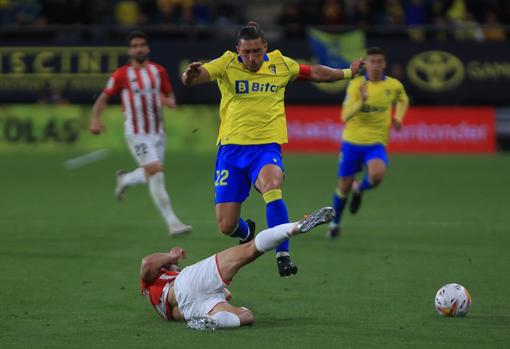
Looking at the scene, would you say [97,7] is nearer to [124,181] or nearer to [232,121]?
[124,181]

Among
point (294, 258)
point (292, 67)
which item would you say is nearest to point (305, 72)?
point (292, 67)

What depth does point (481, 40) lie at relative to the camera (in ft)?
75.1

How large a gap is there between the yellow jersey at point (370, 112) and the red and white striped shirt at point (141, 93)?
Answer: 2290 mm

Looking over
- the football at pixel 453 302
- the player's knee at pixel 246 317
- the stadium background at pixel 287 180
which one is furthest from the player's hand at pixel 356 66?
the player's knee at pixel 246 317

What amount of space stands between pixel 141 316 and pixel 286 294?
145 centimetres

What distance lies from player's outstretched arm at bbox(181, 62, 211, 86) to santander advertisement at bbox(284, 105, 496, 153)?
13.9 m

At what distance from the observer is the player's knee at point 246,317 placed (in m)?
7.74

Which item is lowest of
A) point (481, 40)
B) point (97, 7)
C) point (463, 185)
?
point (463, 185)

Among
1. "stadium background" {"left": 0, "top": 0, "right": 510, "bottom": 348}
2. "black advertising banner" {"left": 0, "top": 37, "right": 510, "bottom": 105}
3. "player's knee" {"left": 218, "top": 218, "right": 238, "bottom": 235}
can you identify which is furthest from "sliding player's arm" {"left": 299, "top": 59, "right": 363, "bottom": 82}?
"black advertising banner" {"left": 0, "top": 37, "right": 510, "bottom": 105}

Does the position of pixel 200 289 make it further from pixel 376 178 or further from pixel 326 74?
pixel 376 178

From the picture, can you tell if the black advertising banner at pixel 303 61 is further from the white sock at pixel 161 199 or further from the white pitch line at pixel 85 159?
the white sock at pixel 161 199

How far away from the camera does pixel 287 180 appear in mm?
18516

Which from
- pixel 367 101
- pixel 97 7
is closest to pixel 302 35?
pixel 97 7

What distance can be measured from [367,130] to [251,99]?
3962 millimetres
